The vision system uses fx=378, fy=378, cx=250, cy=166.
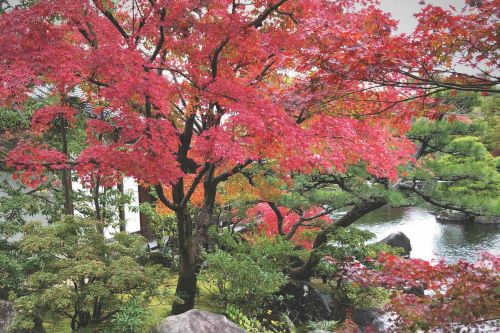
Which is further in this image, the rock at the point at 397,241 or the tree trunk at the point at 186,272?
the rock at the point at 397,241

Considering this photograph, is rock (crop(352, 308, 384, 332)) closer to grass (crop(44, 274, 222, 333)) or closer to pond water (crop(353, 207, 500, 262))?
grass (crop(44, 274, 222, 333))

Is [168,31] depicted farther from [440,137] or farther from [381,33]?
[440,137]

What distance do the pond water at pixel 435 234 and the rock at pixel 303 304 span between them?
6.15 metres

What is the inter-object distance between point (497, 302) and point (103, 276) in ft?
14.3

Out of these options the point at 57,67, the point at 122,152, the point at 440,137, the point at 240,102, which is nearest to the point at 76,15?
the point at 57,67

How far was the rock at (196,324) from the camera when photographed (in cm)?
486

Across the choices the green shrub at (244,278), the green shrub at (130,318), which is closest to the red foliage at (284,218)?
the green shrub at (244,278)

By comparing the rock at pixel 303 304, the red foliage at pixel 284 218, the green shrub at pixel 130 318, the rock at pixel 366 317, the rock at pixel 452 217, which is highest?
the red foliage at pixel 284 218

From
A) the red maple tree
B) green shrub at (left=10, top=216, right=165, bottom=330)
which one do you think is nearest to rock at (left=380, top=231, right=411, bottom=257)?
the red maple tree

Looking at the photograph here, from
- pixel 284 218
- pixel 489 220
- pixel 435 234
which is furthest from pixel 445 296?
pixel 489 220

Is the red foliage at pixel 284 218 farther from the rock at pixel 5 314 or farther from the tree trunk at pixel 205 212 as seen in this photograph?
the rock at pixel 5 314

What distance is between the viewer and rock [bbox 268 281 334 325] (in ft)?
25.9

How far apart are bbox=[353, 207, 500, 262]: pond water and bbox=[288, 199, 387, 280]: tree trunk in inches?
219

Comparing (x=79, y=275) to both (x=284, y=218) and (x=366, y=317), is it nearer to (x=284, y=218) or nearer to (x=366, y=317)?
(x=366, y=317)
